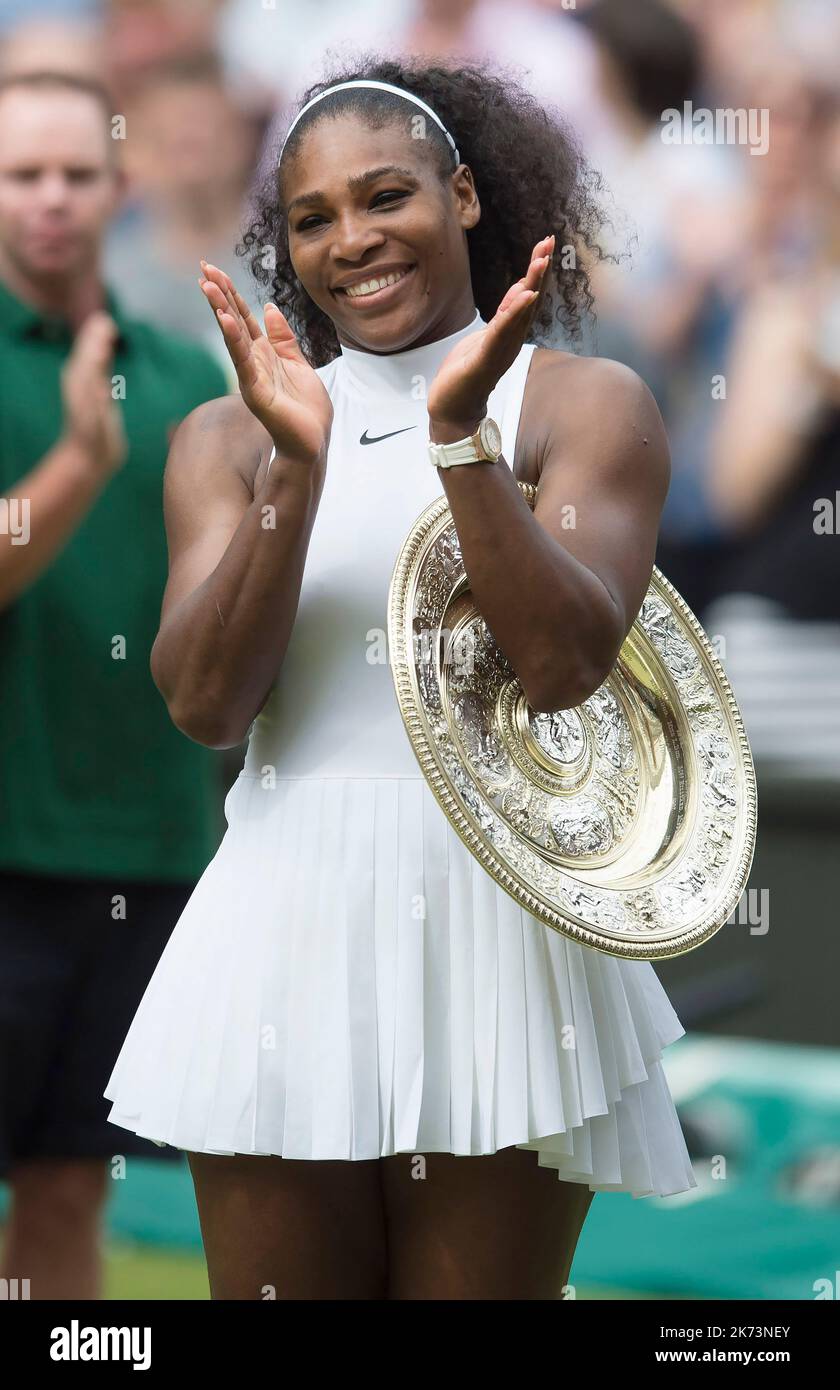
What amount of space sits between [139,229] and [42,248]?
0.66ft

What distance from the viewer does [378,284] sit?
1.58 metres

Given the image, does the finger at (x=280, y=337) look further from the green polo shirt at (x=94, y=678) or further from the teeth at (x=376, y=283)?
the green polo shirt at (x=94, y=678)

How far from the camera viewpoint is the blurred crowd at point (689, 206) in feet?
9.78

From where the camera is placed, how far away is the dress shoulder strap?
1.56m

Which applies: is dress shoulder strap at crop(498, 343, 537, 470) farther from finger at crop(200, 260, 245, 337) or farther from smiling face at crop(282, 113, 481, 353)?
finger at crop(200, 260, 245, 337)

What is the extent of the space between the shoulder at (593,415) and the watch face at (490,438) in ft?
0.50

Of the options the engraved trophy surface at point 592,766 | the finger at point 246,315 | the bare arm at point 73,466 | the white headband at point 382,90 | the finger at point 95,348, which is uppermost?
the finger at point 95,348

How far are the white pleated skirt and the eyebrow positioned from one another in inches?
21.2

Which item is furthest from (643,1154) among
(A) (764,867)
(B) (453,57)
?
(A) (764,867)

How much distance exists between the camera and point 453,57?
6.07ft

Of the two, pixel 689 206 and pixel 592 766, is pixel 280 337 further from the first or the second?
pixel 689 206

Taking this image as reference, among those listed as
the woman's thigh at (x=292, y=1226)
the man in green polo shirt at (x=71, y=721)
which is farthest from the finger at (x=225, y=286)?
the man in green polo shirt at (x=71, y=721)

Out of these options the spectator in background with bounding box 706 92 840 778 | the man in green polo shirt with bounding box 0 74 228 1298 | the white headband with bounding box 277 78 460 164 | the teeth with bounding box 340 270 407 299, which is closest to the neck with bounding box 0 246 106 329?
the man in green polo shirt with bounding box 0 74 228 1298

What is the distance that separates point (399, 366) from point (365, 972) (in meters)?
0.59
